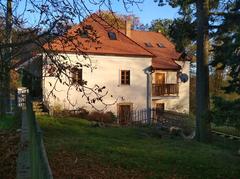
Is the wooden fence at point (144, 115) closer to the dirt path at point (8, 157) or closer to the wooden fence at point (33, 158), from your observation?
the wooden fence at point (33, 158)

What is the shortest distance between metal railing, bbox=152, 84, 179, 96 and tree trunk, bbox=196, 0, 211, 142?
15527 mm

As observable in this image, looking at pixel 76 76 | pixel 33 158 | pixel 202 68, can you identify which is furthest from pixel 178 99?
pixel 33 158

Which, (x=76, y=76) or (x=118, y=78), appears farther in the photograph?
(x=118, y=78)

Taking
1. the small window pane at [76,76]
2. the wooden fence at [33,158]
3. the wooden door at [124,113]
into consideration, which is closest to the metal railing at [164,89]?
the wooden door at [124,113]

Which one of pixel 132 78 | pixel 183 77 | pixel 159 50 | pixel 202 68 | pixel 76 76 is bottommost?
pixel 76 76

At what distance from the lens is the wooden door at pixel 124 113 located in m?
40.0

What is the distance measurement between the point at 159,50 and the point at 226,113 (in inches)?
1393

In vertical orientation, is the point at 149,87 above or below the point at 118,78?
below

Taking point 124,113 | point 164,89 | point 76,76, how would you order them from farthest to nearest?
point 164,89 < point 124,113 < point 76,76

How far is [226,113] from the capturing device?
14.5 metres

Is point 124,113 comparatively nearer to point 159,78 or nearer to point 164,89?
point 164,89

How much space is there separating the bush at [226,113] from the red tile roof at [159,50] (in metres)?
27.9

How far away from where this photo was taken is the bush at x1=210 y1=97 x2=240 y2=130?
1416cm

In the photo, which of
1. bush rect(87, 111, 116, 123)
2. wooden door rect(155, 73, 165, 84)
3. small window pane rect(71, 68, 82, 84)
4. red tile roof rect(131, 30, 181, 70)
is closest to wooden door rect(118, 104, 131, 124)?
bush rect(87, 111, 116, 123)
